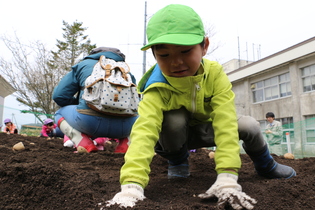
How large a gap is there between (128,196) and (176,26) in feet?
2.89

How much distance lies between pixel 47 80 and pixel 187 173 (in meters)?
15.5

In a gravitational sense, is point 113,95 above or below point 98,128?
above

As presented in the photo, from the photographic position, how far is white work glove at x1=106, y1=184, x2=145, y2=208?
1185 mm

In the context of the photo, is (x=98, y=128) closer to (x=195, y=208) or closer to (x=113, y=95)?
(x=113, y=95)

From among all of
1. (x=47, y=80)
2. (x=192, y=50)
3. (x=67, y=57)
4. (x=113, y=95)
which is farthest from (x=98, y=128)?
(x=67, y=57)

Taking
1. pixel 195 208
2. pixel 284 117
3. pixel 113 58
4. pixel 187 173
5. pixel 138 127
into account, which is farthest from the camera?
pixel 284 117

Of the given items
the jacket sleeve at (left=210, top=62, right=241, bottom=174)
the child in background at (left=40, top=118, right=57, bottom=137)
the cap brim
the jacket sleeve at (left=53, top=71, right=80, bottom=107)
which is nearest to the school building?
the child in background at (left=40, top=118, right=57, bottom=137)

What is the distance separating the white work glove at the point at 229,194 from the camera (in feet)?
3.96

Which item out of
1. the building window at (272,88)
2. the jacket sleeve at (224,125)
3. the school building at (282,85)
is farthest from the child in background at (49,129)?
the building window at (272,88)

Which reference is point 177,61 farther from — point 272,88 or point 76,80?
point 272,88

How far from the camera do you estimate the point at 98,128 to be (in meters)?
3.24

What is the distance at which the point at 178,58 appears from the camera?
1503 millimetres

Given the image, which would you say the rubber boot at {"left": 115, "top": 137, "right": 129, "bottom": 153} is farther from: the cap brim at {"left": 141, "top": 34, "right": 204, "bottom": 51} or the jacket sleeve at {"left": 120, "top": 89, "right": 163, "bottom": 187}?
the cap brim at {"left": 141, "top": 34, "right": 204, "bottom": 51}

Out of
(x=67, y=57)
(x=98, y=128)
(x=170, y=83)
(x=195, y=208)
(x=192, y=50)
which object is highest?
(x=67, y=57)
